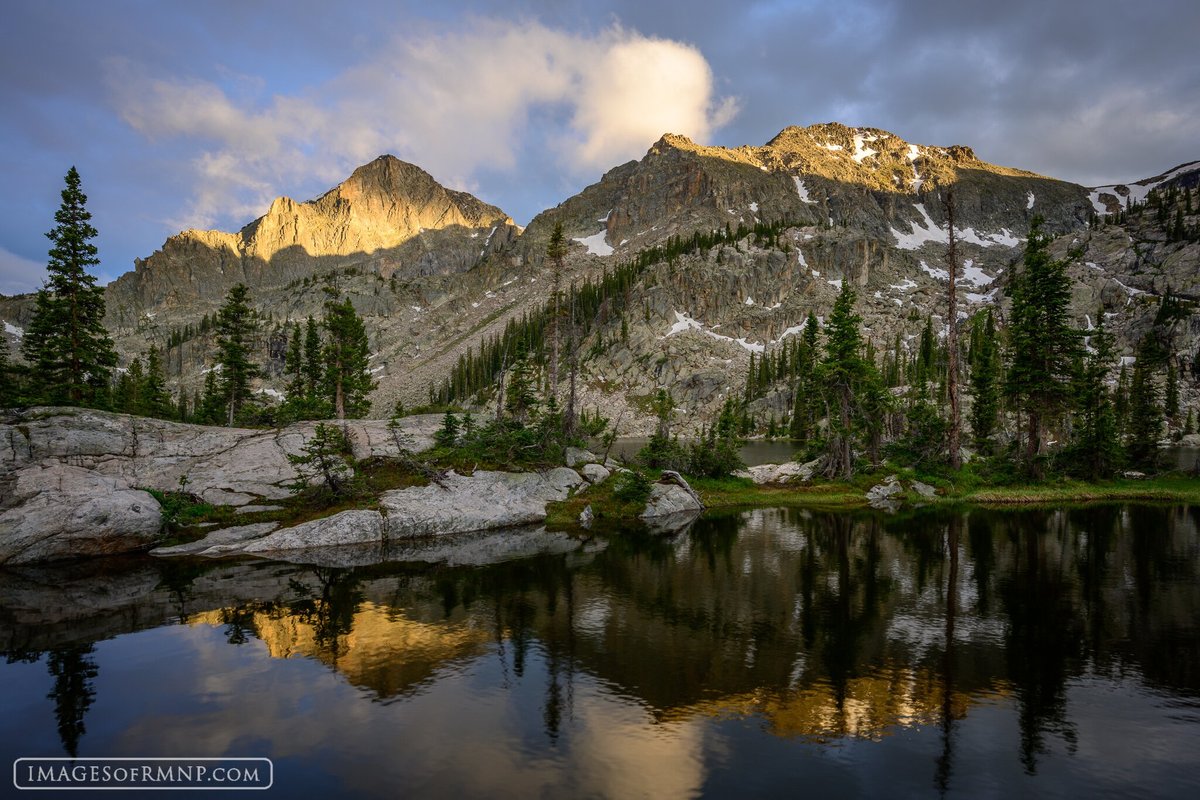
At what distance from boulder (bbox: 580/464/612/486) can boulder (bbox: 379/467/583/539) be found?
1066 millimetres

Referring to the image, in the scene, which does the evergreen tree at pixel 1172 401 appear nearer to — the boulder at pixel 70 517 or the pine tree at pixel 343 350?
the pine tree at pixel 343 350

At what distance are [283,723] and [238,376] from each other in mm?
47043

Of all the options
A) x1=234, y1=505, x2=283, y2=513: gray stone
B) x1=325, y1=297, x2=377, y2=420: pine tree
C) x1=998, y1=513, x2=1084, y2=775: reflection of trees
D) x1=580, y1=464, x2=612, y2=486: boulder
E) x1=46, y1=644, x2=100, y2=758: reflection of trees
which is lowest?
x1=46, y1=644, x2=100, y2=758: reflection of trees

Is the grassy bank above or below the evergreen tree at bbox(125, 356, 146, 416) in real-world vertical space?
below

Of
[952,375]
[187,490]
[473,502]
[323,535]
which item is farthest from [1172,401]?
[187,490]

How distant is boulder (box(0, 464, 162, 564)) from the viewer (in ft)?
78.8

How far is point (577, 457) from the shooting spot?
40.2m

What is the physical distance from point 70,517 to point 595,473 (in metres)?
26.8

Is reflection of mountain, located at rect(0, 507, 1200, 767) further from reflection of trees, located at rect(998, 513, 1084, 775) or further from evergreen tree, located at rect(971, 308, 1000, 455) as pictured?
evergreen tree, located at rect(971, 308, 1000, 455)

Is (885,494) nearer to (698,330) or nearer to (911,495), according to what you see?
(911,495)

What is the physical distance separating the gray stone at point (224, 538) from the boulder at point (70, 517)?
5.18 feet

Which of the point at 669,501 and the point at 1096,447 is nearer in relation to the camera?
the point at 669,501

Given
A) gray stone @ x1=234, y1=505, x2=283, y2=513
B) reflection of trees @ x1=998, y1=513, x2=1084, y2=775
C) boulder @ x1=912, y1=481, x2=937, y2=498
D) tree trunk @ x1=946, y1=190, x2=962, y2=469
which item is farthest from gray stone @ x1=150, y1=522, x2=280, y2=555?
tree trunk @ x1=946, y1=190, x2=962, y2=469

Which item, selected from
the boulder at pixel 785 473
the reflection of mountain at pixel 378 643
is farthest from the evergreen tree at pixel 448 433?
the boulder at pixel 785 473
